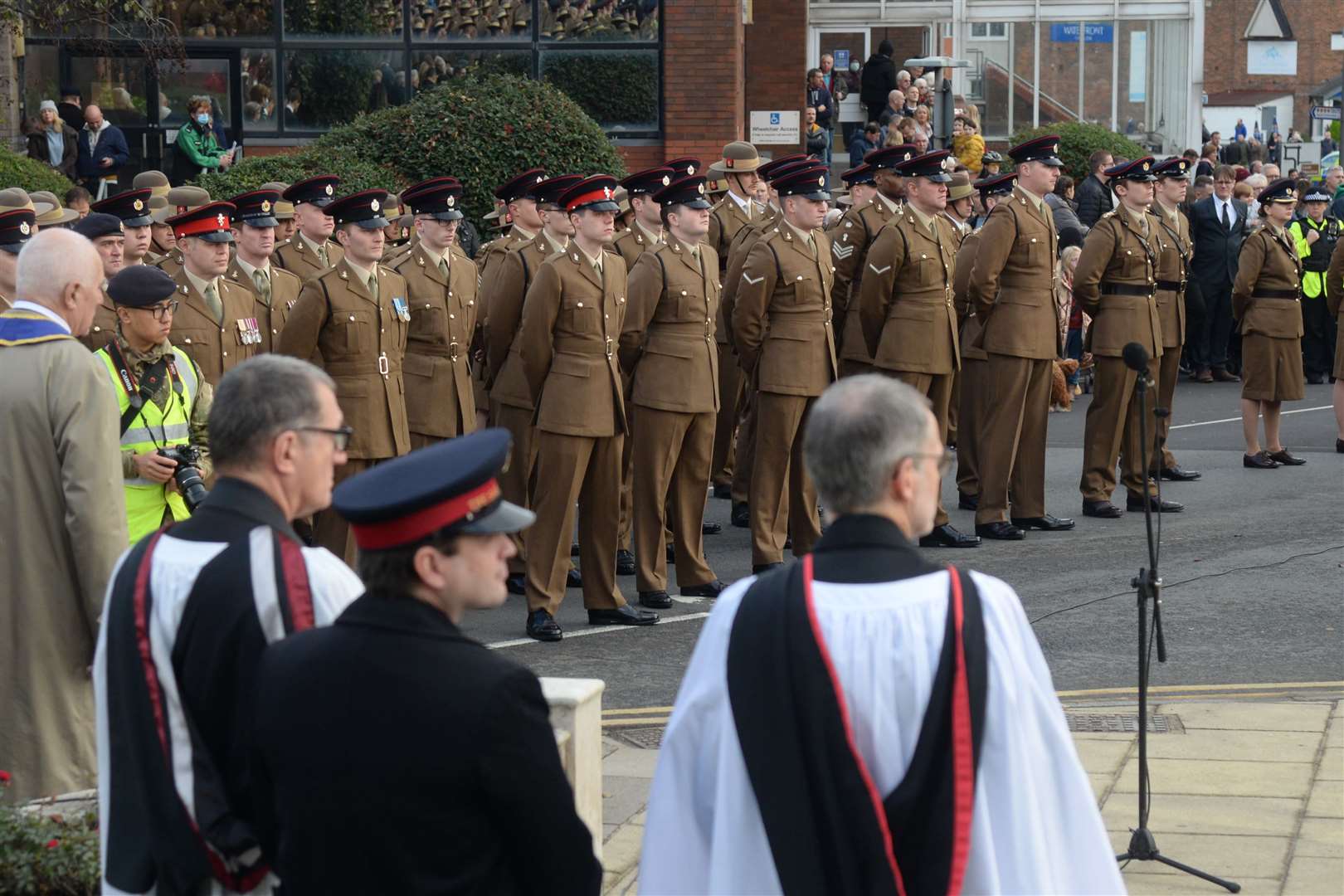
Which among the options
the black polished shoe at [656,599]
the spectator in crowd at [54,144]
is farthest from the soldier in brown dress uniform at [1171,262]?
the spectator in crowd at [54,144]

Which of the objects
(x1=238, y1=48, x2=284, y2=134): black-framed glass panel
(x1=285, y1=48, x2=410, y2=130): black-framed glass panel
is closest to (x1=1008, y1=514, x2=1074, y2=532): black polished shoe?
(x1=285, y1=48, x2=410, y2=130): black-framed glass panel

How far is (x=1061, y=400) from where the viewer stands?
61.2 feet

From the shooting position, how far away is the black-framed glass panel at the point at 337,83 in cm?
2184

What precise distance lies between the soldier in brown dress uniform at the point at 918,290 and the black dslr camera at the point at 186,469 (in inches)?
255

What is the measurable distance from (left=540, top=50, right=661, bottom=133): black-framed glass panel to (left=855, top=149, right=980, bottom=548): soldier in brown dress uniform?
9943 millimetres

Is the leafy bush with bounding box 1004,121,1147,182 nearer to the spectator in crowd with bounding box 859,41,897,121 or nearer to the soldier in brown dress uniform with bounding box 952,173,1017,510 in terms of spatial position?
the spectator in crowd with bounding box 859,41,897,121

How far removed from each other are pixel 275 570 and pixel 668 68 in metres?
18.6

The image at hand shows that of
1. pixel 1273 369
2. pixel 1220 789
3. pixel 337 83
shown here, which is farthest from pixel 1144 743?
pixel 337 83

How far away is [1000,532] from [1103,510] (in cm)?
109

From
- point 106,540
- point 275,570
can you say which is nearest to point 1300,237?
point 106,540

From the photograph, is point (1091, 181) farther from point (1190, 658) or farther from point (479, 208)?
point (1190, 658)

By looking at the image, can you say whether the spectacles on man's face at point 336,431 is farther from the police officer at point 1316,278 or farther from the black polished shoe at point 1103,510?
the police officer at point 1316,278

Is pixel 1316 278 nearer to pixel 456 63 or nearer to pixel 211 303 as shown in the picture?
pixel 456 63

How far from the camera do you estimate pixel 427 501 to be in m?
3.14
